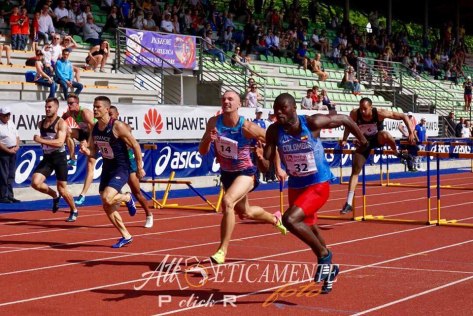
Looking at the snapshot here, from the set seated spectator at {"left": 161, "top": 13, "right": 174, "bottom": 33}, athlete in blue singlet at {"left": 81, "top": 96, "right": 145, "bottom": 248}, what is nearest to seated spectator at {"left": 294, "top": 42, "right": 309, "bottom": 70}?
seated spectator at {"left": 161, "top": 13, "right": 174, "bottom": 33}

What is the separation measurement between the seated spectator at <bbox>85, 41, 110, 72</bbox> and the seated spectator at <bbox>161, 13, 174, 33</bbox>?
4.39m

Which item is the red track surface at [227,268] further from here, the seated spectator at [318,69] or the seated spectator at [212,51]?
the seated spectator at [318,69]

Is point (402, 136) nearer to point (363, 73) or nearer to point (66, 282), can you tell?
point (363, 73)

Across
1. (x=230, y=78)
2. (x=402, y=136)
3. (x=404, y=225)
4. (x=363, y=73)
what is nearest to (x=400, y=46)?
(x=363, y=73)

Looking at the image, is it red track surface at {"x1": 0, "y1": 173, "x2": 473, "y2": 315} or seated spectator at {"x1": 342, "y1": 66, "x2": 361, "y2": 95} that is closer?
red track surface at {"x1": 0, "y1": 173, "x2": 473, "y2": 315}

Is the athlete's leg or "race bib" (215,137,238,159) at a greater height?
"race bib" (215,137,238,159)

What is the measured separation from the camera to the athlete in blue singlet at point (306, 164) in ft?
26.8

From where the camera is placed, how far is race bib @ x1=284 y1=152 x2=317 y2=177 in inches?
330

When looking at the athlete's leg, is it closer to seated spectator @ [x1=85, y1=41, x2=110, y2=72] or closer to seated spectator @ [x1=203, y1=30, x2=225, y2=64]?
seated spectator @ [x1=85, y1=41, x2=110, y2=72]

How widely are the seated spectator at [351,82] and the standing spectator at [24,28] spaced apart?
16743 mm

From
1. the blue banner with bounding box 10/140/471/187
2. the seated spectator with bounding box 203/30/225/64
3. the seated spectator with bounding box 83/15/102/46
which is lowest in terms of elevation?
the blue banner with bounding box 10/140/471/187

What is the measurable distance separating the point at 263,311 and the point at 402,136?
27.6m

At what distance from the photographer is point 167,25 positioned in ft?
97.9

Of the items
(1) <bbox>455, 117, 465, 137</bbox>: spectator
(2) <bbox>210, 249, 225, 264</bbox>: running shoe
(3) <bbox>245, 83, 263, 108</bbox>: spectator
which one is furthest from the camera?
(1) <bbox>455, 117, 465, 137</bbox>: spectator
